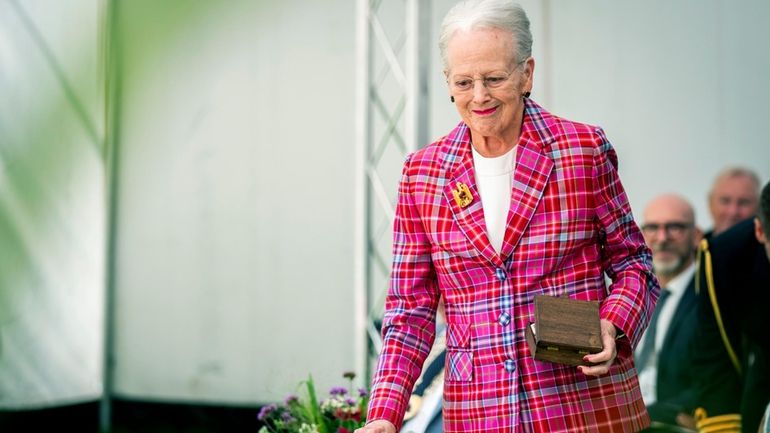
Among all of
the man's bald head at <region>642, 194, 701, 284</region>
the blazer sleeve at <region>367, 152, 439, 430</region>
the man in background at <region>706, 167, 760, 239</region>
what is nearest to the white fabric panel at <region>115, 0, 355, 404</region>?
the man's bald head at <region>642, 194, 701, 284</region>

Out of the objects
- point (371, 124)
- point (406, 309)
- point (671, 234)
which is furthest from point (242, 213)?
point (406, 309)

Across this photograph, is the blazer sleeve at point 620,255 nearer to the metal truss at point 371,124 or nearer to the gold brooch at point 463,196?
the gold brooch at point 463,196

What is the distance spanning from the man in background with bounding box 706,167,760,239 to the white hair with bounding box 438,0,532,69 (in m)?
3.56

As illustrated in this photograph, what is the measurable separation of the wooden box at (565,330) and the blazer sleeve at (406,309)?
0.25 meters

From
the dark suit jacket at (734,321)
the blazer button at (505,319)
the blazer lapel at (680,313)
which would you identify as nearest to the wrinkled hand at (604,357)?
the blazer button at (505,319)

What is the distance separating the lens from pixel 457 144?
59.0 inches

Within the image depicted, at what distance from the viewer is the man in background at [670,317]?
4172 mm

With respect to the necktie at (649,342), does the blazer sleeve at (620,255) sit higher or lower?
higher

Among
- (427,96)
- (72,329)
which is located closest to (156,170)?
(72,329)

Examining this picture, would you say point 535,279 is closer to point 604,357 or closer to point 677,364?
point 604,357

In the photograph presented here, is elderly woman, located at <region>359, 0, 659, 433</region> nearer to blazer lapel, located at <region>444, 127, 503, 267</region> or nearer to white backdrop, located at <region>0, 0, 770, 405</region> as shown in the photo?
blazer lapel, located at <region>444, 127, 503, 267</region>

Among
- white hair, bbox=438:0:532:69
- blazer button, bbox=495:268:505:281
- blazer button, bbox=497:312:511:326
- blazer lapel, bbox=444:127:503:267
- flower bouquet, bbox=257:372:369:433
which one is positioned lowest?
flower bouquet, bbox=257:372:369:433

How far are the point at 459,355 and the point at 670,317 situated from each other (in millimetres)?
3408

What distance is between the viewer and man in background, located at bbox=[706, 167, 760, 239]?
183 inches
